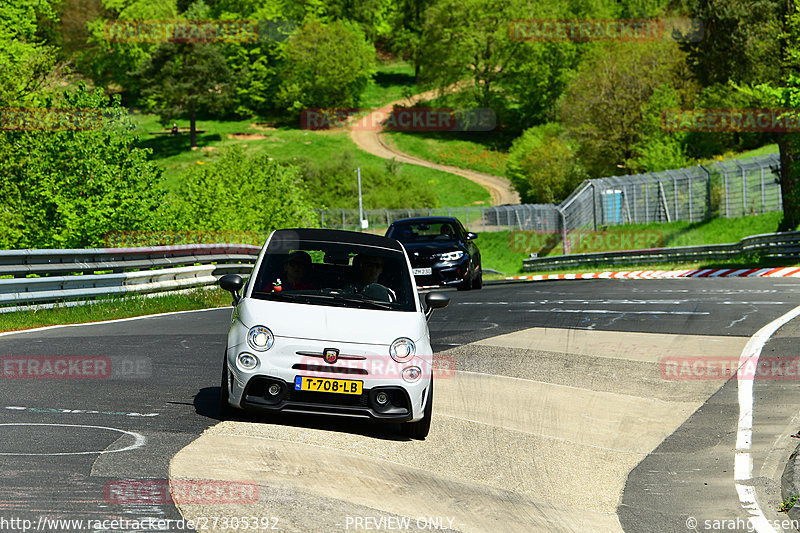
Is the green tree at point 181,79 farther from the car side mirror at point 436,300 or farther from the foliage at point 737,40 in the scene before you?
the car side mirror at point 436,300

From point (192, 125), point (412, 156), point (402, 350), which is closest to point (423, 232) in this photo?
point (402, 350)

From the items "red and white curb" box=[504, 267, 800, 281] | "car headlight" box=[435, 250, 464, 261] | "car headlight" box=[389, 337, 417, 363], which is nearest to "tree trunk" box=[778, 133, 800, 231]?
"red and white curb" box=[504, 267, 800, 281]

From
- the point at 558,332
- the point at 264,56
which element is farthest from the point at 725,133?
the point at 264,56

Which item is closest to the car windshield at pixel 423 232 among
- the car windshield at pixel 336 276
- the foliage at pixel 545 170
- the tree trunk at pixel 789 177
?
the car windshield at pixel 336 276

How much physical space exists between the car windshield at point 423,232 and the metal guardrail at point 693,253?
13543 mm

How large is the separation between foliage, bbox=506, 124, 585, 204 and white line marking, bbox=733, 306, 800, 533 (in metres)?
58.3

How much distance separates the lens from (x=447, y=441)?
8.19 metres

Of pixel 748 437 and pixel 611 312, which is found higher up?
pixel 748 437

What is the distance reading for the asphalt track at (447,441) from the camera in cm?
586

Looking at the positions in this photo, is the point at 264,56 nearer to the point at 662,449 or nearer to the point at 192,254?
the point at 192,254

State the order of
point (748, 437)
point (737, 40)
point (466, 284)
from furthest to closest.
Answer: point (737, 40) → point (466, 284) → point (748, 437)

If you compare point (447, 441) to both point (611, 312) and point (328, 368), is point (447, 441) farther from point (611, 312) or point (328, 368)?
point (611, 312)

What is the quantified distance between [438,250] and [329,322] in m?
13.5

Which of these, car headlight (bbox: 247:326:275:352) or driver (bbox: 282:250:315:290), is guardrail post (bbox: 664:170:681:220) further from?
car headlight (bbox: 247:326:275:352)
